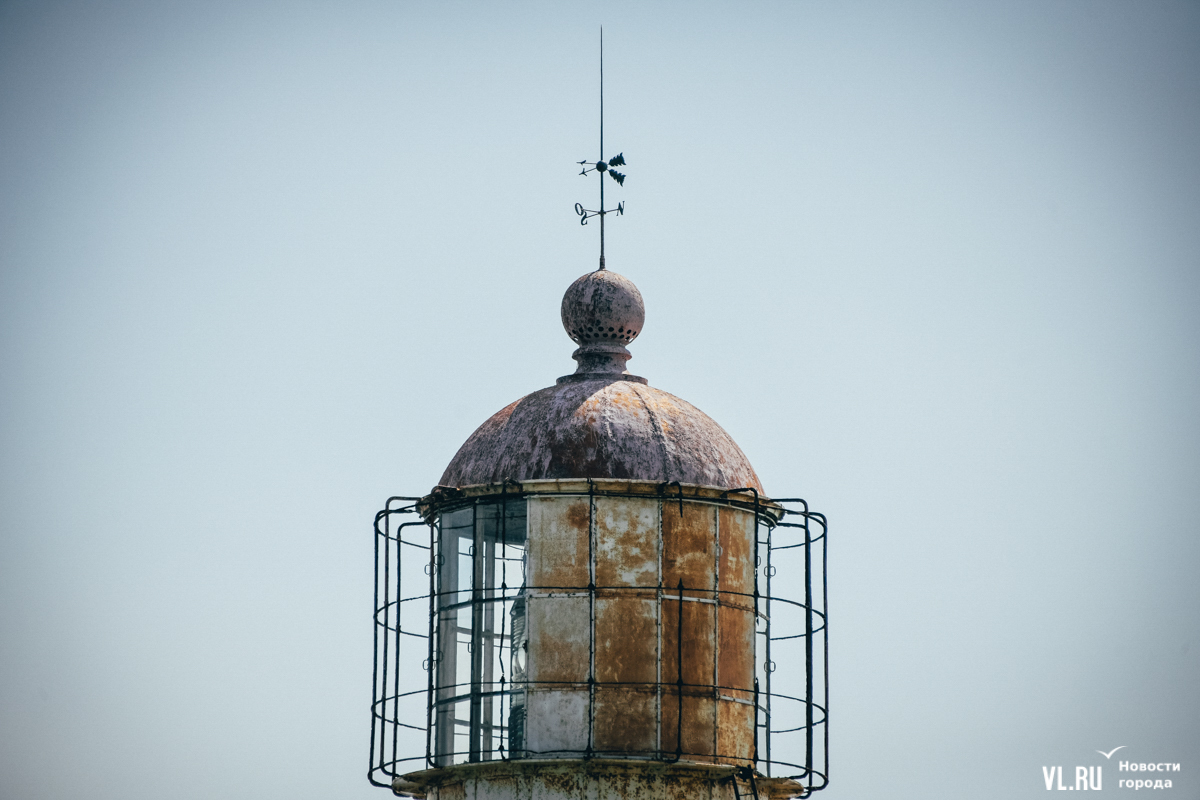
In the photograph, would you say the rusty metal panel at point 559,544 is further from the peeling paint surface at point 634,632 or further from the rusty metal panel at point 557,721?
the rusty metal panel at point 557,721

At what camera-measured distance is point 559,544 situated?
26.3 metres

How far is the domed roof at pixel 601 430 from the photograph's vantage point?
87.2 ft

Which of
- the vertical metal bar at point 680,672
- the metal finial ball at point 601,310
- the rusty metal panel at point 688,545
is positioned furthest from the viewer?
the metal finial ball at point 601,310

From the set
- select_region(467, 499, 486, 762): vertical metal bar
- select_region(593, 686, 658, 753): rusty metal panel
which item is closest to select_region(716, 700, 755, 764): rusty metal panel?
select_region(593, 686, 658, 753): rusty metal panel

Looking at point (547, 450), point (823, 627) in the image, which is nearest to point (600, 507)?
point (547, 450)

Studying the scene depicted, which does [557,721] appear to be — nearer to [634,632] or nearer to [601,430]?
[634,632]

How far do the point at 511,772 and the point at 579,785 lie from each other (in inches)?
32.0

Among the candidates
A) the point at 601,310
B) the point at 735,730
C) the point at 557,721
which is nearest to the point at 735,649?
the point at 735,730

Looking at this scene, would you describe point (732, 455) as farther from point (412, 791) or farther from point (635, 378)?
point (412, 791)

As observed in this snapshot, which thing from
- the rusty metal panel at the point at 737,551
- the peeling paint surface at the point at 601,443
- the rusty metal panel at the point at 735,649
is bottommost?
the rusty metal panel at the point at 735,649

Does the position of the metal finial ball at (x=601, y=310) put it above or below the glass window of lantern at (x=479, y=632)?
above

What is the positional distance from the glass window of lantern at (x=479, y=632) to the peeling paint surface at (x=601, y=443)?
559 mm

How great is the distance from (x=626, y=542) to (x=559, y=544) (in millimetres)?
787

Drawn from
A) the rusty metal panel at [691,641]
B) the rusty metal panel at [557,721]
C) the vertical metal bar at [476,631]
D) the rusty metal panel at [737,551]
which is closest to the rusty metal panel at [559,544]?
the vertical metal bar at [476,631]
